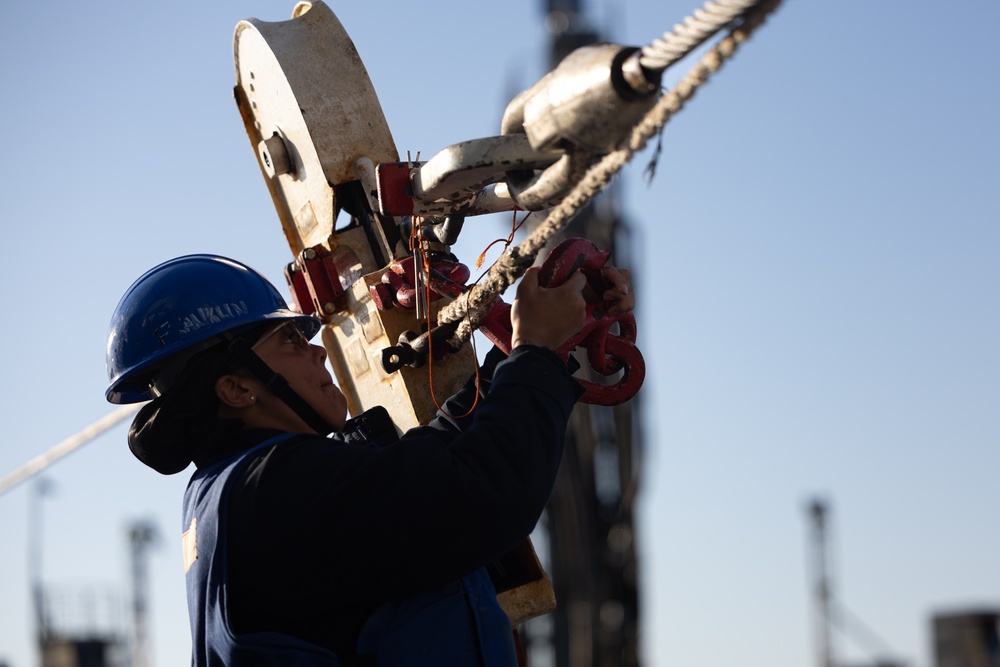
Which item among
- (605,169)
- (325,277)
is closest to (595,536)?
(325,277)

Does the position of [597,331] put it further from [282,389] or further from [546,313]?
[282,389]

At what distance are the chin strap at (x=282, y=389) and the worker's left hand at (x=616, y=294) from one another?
2.26ft

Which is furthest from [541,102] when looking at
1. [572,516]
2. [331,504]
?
[572,516]

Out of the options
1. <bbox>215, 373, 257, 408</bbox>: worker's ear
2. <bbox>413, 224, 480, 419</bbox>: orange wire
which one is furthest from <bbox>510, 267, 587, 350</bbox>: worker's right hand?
<bbox>215, 373, 257, 408</bbox>: worker's ear

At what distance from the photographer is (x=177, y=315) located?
3365 mm

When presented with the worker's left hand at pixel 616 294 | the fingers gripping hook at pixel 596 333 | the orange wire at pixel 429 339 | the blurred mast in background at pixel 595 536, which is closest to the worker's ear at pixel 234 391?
the orange wire at pixel 429 339

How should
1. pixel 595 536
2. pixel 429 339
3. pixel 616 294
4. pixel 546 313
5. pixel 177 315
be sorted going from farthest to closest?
pixel 595 536, pixel 429 339, pixel 177 315, pixel 616 294, pixel 546 313

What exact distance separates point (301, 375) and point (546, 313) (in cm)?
64

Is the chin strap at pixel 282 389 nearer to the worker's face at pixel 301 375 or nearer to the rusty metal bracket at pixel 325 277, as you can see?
the worker's face at pixel 301 375

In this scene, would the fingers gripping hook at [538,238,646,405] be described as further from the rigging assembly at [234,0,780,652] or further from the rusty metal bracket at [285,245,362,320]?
the rusty metal bracket at [285,245,362,320]

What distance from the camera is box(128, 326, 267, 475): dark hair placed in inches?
123

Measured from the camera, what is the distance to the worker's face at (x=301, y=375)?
319 cm

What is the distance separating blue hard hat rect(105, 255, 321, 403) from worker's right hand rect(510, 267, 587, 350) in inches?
28.6

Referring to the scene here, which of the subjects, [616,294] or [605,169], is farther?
[616,294]
